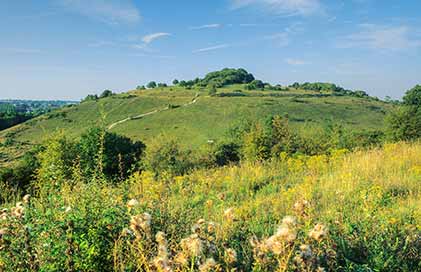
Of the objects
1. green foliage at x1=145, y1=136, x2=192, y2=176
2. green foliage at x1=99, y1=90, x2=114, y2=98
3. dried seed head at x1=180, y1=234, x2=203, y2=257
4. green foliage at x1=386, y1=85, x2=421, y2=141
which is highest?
green foliage at x1=99, y1=90, x2=114, y2=98

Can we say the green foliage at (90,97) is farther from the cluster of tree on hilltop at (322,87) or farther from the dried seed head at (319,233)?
the dried seed head at (319,233)

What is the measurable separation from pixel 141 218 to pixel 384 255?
236cm

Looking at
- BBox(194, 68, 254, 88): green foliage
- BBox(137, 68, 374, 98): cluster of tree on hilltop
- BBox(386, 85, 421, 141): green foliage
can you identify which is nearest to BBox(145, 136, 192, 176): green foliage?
BBox(386, 85, 421, 141): green foliage

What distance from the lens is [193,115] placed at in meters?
75.1

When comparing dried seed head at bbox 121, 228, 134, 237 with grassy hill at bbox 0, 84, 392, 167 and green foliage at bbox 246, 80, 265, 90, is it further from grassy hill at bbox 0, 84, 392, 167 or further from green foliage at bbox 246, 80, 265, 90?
green foliage at bbox 246, 80, 265, 90

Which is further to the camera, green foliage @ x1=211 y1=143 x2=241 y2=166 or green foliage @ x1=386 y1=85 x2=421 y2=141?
green foliage @ x1=211 y1=143 x2=241 y2=166

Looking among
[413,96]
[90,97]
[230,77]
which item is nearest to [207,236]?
[413,96]

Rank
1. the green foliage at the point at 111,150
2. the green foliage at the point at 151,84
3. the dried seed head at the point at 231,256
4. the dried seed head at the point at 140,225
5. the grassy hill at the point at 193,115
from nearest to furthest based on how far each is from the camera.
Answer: the dried seed head at the point at 231,256
the dried seed head at the point at 140,225
the green foliage at the point at 111,150
the grassy hill at the point at 193,115
the green foliage at the point at 151,84

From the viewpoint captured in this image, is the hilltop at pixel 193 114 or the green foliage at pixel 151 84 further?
the green foliage at pixel 151 84

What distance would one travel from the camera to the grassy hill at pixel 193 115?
64250mm

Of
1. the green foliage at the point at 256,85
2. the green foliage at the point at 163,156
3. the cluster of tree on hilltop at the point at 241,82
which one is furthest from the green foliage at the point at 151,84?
the green foliage at the point at 163,156

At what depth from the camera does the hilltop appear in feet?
210

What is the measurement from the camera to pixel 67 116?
271 feet

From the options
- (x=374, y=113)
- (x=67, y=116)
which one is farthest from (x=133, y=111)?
(x=374, y=113)
